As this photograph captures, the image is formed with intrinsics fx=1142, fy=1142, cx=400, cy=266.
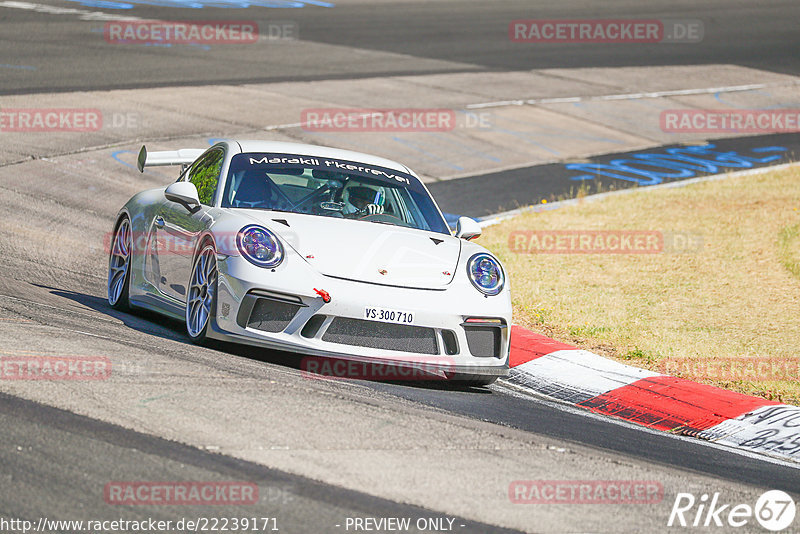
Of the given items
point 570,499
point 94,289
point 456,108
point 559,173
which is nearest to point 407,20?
point 456,108

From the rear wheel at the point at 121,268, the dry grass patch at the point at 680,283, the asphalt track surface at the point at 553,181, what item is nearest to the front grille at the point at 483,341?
the dry grass patch at the point at 680,283

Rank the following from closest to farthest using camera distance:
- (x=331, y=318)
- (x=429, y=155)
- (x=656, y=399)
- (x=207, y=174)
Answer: (x=331, y=318) < (x=656, y=399) < (x=207, y=174) < (x=429, y=155)

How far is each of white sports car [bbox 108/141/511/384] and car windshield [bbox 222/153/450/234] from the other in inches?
0.4

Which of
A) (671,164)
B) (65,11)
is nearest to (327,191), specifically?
(671,164)

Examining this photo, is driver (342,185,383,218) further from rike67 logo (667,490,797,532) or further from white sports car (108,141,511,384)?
rike67 logo (667,490,797,532)

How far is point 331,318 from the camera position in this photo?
666 centimetres

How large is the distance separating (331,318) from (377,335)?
296mm

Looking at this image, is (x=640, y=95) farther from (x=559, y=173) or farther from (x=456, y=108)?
(x=559, y=173)

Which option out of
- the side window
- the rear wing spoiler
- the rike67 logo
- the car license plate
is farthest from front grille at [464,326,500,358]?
the rear wing spoiler

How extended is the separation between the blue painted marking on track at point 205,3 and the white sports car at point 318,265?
21987 mm

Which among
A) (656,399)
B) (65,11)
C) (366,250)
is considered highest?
(65,11)

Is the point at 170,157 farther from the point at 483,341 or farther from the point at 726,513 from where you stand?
the point at 726,513

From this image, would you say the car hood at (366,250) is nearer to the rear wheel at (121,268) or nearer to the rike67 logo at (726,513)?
the rear wheel at (121,268)

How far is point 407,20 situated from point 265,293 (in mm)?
24880
